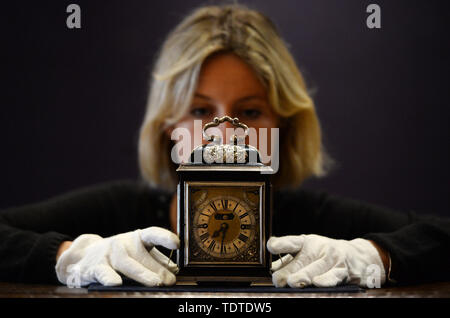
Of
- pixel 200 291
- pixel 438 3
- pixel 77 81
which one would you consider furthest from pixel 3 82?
pixel 438 3

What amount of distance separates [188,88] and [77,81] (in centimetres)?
63

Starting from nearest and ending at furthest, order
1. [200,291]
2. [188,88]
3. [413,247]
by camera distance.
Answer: [200,291] → [413,247] → [188,88]

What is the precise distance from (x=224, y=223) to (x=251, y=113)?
0.59m

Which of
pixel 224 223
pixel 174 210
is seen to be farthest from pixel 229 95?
pixel 224 223

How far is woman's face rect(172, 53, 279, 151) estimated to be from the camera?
4.69ft

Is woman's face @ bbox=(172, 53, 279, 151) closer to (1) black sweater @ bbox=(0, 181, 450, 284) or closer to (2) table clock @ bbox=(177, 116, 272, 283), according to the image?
(1) black sweater @ bbox=(0, 181, 450, 284)

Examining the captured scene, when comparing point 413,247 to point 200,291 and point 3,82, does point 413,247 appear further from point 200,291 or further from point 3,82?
point 3,82

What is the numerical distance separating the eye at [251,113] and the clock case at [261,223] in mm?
544

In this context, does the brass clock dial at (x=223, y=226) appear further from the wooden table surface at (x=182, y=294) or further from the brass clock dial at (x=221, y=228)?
the wooden table surface at (x=182, y=294)

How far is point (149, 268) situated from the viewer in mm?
927

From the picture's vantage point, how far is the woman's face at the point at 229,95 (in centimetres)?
143

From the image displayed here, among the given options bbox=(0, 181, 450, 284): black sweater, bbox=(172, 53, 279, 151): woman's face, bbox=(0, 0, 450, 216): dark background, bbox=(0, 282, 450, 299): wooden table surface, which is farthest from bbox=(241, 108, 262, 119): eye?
bbox=(0, 282, 450, 299): wooden table surface

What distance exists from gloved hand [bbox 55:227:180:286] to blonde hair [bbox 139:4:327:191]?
1.92 feet

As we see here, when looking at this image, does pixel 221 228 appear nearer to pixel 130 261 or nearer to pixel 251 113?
pixel 130 261
